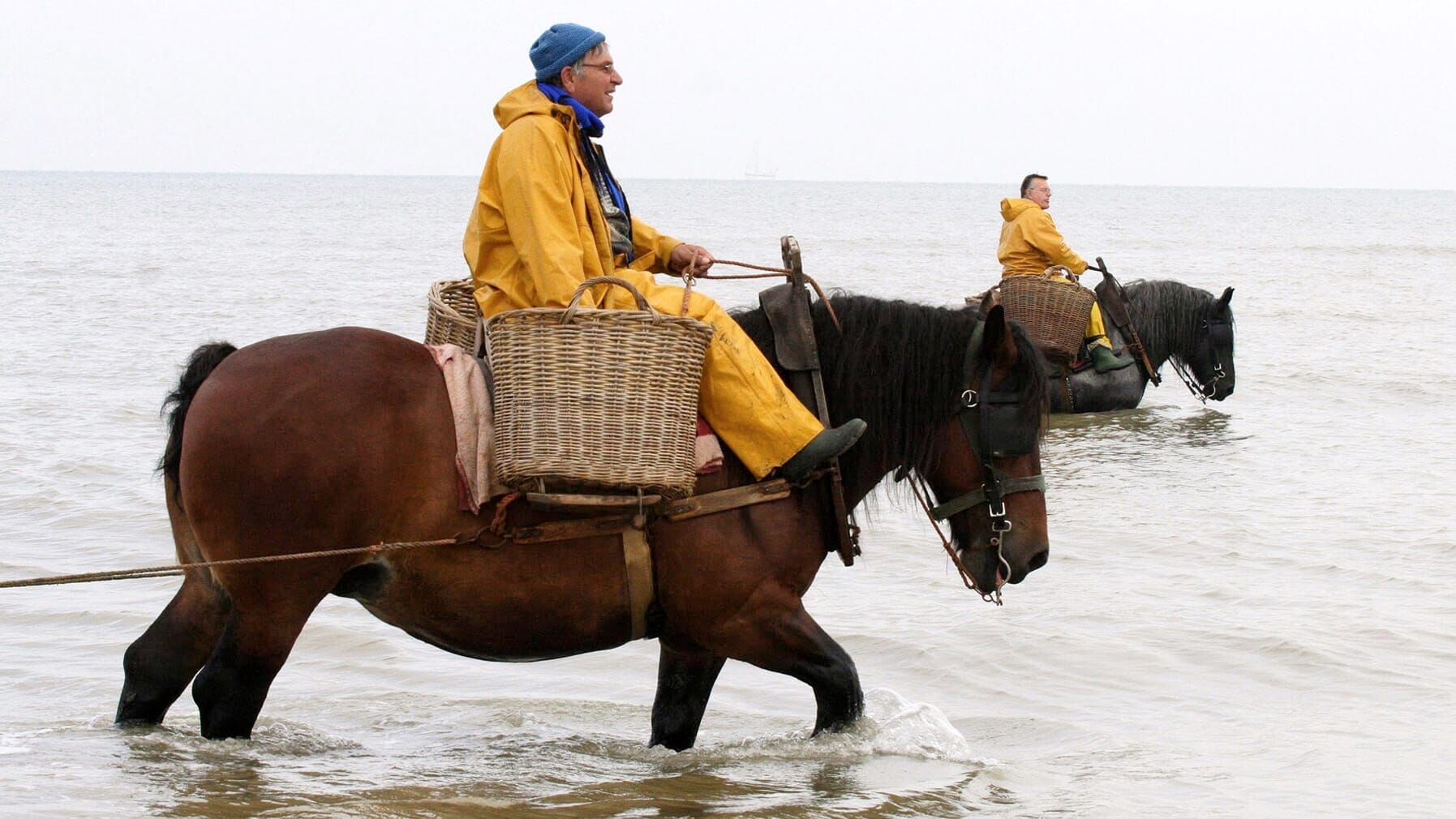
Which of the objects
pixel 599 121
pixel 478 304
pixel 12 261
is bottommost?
pixel 12 261

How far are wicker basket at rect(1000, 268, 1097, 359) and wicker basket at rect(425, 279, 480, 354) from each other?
332 inches

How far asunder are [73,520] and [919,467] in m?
6.23

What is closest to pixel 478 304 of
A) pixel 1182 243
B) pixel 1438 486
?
pixel 1438 486

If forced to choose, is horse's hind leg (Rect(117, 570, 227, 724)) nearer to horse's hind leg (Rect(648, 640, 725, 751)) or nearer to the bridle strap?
horse's hind leg (Rect(648, 640, 725, 751))

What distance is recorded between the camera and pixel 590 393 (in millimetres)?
4098

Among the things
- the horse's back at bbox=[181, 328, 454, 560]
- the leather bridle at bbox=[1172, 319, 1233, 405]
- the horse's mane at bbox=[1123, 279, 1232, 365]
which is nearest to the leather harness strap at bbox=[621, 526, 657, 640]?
the horse's back at bbox=[181, 328, 454, 560]

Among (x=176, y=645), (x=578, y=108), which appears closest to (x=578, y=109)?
(x=578, y=108)

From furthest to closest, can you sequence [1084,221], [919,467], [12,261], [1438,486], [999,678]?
[1084,221]
[12,261]
[1438,486]
[999,678]
[919,467]

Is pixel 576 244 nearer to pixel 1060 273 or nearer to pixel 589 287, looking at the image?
pixel 589 287

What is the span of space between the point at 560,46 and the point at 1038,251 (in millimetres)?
9337

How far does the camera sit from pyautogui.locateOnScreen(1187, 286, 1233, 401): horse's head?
14.2m

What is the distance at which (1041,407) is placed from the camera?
4.67 meters

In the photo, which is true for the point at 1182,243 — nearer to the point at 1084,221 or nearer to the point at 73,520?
the point at 1084,221

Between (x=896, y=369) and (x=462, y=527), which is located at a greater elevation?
(x=896, y=369)
